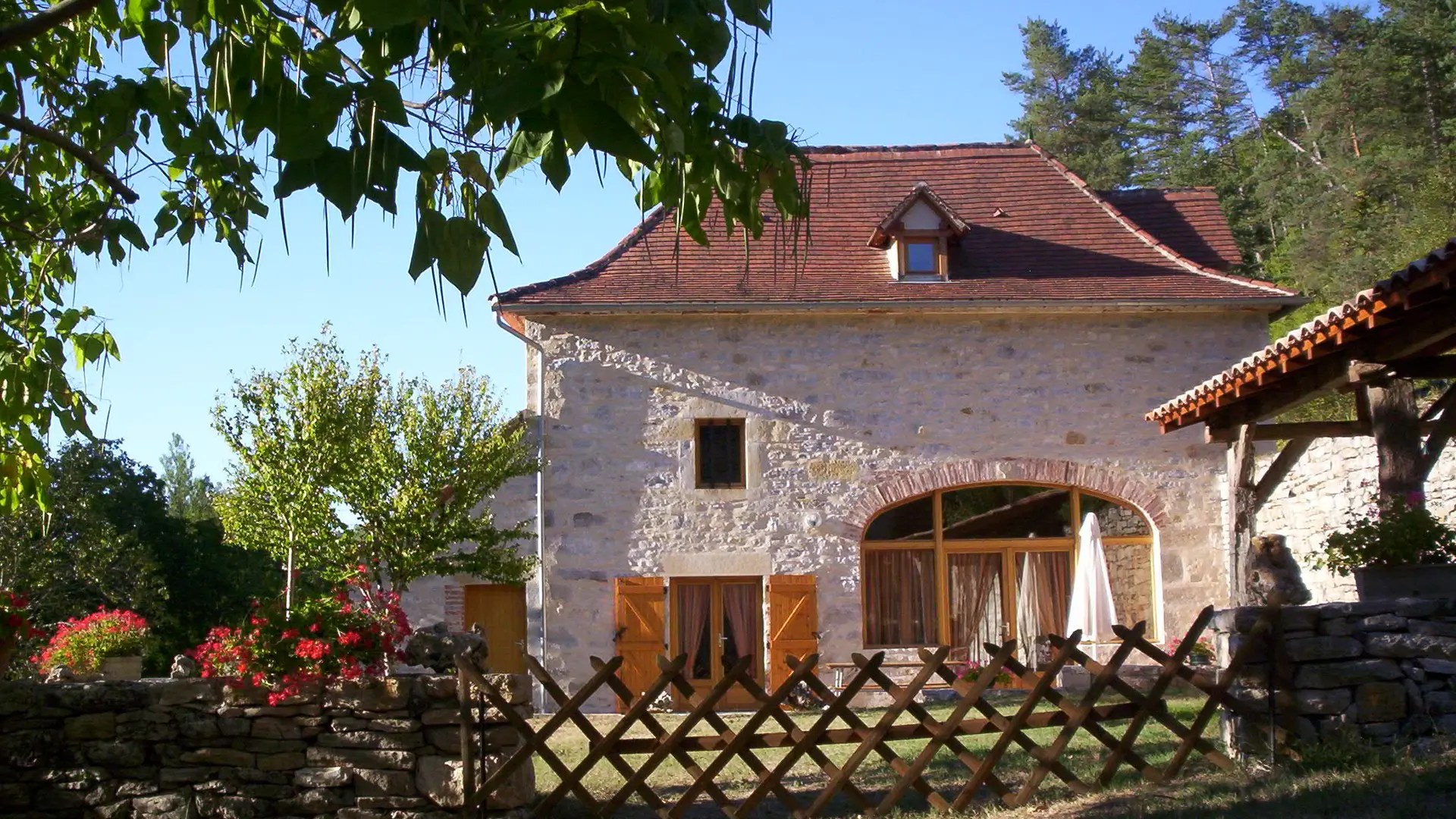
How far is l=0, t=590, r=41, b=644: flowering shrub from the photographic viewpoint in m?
7.41

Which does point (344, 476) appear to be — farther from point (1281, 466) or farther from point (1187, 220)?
point (1187, 220)

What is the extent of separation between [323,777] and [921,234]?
409 inches

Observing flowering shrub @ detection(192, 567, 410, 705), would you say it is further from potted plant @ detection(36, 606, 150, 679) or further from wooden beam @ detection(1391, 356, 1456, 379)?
wooden beam @ detection(1391, 356, 1456, 379)

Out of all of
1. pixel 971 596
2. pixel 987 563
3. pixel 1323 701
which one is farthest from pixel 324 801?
pixel 987 563

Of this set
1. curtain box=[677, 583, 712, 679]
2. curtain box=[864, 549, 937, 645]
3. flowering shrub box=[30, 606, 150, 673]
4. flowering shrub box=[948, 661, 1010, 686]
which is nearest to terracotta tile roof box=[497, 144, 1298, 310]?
curtain box=[864, 549, 937, 645]

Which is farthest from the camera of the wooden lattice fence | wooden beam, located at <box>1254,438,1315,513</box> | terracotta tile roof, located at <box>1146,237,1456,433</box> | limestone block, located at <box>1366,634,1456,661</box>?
wooden beam, located at <box>1254,438,1315,513</box>

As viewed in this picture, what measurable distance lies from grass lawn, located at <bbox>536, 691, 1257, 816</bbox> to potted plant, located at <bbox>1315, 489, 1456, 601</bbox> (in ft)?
4.43

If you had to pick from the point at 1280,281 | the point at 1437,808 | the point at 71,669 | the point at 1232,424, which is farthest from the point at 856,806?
the point at 1280,281

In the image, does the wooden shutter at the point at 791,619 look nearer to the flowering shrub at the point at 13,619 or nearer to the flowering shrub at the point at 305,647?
the flowering shrub at the point at 305,647

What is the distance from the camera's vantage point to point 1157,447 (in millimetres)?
14906

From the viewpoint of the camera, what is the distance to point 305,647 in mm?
6852

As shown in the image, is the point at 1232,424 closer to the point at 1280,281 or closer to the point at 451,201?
the point at 451,201

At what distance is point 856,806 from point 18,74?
16.8 ft

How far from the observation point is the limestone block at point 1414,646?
6492 millimetres
